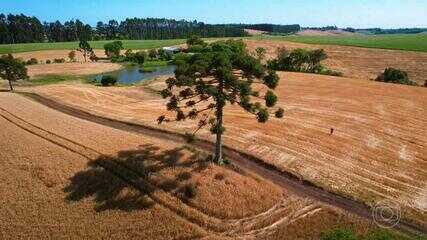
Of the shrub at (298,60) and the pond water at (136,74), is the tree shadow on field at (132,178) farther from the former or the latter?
the shrub at (298,60)

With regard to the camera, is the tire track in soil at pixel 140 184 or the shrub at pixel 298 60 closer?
the tire track in soil at pixel 140 184

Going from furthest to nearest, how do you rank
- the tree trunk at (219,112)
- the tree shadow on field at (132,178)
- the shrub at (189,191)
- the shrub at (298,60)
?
the shrub at (298,60) < the tree trunk at (219,112) < the tree shadow on field at (132,178) < the shrub at (189,191)

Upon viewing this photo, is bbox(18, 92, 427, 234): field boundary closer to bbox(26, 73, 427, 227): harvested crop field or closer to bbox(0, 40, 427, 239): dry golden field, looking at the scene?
bbox(0, 40, 427, 239): dry golden field

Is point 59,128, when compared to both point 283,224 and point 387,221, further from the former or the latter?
point 387,221

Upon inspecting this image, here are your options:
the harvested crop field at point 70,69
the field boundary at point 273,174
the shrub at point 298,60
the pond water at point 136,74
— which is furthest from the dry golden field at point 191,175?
the harvested crop field at point 70,69

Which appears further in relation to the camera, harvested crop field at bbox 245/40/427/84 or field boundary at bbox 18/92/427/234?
harvested crop field at bbox 245/40/427/84

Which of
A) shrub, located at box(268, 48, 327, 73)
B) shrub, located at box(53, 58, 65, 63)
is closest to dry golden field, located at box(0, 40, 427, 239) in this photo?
shrub, located at box(268, 48, 327, 73)
